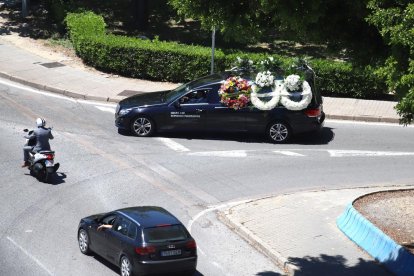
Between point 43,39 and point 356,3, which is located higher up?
point 356,3

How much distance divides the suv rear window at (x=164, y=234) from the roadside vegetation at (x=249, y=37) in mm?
3362

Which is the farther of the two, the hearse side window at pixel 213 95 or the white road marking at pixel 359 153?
the hearse side window at pixel 213 95

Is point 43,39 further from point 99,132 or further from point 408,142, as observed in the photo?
point 408,142

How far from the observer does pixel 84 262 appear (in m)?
15.0

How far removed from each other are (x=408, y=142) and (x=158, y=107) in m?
6.84

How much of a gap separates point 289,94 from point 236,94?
140 cm

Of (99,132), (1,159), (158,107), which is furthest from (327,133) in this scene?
(1,159)

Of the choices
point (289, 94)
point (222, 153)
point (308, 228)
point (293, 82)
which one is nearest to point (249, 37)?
point (308, 228)

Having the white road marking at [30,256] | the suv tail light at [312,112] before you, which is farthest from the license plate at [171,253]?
the suv tail light at [312,112]

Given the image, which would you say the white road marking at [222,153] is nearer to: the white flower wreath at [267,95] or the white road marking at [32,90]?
the white flower wreath at [267,95]

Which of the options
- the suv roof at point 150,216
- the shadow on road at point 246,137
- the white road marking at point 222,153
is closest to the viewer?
the suv roof at point 150,216

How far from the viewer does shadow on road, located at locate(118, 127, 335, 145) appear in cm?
2280

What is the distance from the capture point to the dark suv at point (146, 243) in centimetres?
1384

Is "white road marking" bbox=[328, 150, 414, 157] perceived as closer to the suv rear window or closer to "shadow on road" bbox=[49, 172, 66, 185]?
"shadow on road" bbox=[49, 172, 66, 185]
